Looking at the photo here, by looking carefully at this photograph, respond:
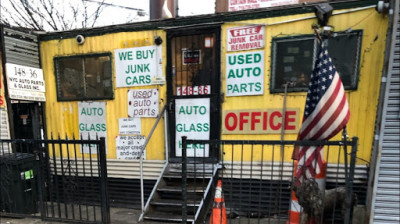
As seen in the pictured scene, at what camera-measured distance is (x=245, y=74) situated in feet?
14.5

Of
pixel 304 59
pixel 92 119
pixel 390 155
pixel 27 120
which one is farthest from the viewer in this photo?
pixel 27 120

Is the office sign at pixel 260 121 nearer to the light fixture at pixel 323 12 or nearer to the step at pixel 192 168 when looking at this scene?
the step at pixel 192 168

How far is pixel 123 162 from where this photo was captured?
5.20m

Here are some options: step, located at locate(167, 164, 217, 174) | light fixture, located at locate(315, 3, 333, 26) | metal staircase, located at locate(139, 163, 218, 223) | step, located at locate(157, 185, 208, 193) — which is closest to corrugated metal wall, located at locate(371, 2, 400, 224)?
light fixture, located at locate(315, 3, 333, 26)

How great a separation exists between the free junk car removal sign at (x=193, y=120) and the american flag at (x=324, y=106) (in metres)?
1.94

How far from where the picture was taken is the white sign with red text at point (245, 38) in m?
4.29

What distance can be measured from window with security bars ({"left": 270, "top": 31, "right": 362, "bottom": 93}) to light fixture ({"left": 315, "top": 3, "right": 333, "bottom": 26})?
0.88ft

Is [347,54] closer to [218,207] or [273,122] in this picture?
[273,122]

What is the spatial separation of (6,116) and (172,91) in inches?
143

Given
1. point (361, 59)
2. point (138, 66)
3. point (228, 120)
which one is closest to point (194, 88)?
point (228, 120)

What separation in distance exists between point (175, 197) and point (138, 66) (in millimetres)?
2762

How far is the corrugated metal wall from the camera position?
3.08 metres

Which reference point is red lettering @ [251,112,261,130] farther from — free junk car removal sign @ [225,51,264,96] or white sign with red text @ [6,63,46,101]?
white sign with red text @ [6,63,46,101]

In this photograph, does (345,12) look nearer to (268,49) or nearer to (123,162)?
(268,49)
